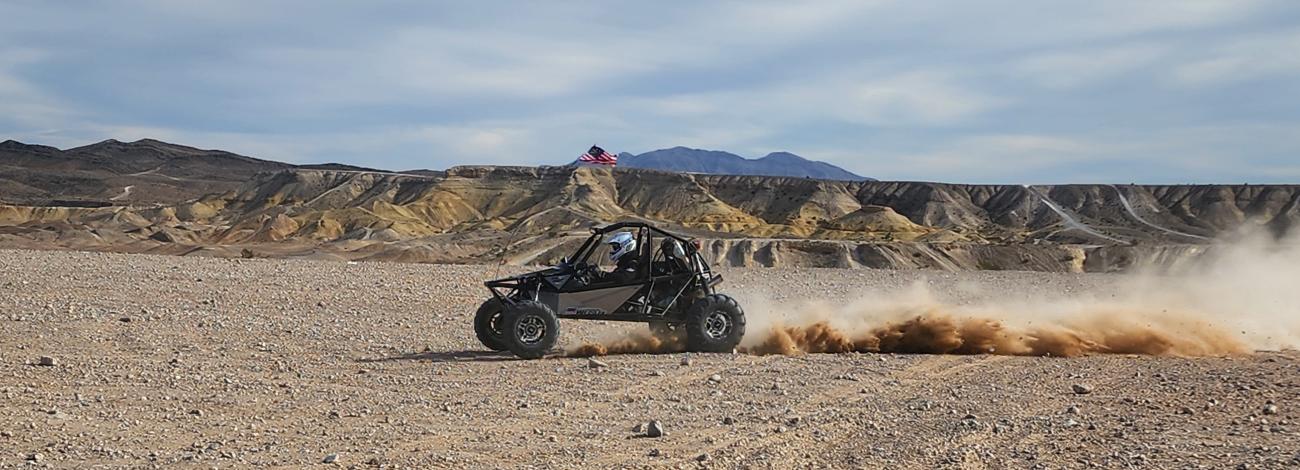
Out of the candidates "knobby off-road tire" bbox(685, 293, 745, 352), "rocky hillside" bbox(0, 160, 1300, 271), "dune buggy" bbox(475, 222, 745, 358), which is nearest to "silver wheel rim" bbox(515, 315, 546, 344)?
"dune buggy" bbox(475, 222, 745, 358)

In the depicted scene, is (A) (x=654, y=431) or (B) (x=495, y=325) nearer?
(A) (x=654, y=431)

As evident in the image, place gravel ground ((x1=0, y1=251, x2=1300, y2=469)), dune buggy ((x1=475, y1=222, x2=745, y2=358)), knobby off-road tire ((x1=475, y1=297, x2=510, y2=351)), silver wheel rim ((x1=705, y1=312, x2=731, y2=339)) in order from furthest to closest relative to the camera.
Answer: silver wheel rim ((x1=705, y1=312, x2=731, y2=339)) < dune buggy ((x1=475, y1=222, x2=745, y2=358)) < knobby off-road tire ((x1=475, y1=297, x2=510, y2=351)) < gravel ground ((x1=0, y1=251, x2=1300, y2=469))

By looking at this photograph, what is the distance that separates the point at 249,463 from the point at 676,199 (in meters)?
100

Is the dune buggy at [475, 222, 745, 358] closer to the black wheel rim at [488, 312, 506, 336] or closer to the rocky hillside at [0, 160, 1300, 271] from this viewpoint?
the black wheel rim at [488, 312, 506, 336]

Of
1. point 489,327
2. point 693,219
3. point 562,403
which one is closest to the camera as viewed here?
point 562,403

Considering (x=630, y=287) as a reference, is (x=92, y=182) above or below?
above

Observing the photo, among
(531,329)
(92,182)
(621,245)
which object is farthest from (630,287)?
(92,182)

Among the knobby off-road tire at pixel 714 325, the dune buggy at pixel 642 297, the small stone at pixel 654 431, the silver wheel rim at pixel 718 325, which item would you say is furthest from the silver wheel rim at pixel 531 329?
the small stone at pixel 654 431

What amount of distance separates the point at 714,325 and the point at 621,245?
5.32ft

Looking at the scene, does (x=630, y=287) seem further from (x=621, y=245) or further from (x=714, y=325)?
(x=714, y=325)

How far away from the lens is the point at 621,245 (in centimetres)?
1609

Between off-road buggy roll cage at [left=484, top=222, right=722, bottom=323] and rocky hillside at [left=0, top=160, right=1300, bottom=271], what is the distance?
4529cm

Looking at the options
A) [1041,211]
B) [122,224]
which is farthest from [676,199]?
[122,224]

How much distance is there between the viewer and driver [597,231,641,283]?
15859 millimetres
